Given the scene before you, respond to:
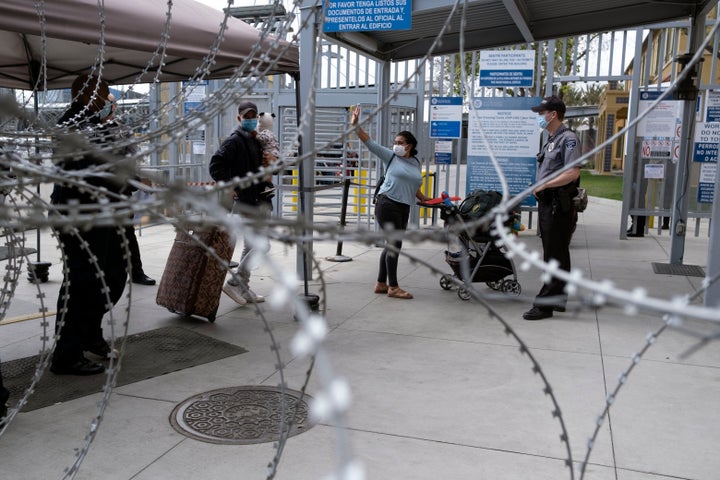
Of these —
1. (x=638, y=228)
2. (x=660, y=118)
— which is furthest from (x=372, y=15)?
(x=638, y=228)

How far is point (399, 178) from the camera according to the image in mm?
6965

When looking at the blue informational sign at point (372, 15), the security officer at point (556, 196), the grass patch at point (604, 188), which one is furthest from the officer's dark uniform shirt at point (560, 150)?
the grass patch at point (604, 188)

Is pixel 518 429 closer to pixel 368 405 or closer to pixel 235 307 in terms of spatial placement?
pixel 368 405

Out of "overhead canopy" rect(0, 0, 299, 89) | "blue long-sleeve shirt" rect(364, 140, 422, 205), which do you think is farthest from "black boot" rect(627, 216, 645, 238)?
"overhead canopy" rect(0, 0, 299, 89)

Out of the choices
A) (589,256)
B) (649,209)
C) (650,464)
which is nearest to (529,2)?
(589,256)

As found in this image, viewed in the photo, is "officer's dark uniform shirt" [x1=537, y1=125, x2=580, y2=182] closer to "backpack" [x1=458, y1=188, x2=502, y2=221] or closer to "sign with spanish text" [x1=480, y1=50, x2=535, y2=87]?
"backpack" [x1=458, y1=188, x2=502, y2=221]

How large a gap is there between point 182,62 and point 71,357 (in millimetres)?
3578

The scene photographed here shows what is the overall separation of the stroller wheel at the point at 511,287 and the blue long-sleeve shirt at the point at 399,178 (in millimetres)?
1345

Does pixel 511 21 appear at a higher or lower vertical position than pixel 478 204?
higher

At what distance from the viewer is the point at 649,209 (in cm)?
1133

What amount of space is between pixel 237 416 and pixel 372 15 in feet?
16.8

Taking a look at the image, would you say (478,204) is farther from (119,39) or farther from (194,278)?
(119,39)

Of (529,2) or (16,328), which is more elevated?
(529,2)

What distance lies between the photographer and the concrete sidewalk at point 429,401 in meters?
3.35
